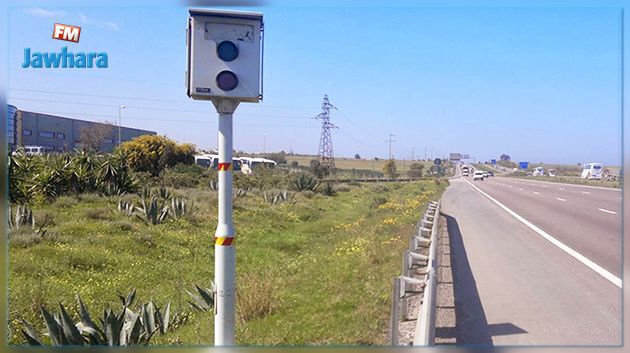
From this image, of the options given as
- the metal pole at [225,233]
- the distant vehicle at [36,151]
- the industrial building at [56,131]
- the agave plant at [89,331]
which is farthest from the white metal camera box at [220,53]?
the distant vehicle at [36,151]

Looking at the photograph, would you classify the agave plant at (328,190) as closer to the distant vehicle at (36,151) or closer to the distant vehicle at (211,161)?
the distant vehicle at (211,161)

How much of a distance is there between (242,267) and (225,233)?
554 cm

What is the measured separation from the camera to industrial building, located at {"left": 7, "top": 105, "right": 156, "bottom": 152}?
241 inches

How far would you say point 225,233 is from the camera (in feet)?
14.3

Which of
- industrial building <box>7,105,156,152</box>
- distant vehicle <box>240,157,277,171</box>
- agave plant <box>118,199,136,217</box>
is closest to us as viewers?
industrial building <box>7,105,156,152</box>

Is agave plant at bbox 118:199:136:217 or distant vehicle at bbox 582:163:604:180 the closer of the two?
distant vehicle at bbox 582:163:604:180

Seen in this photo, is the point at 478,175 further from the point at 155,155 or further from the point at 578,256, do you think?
the point at 578,256

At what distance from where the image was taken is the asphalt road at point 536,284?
546 cm

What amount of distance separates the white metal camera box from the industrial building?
5.92 feet

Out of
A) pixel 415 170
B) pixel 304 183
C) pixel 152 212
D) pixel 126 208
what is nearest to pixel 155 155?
pixel 152 212

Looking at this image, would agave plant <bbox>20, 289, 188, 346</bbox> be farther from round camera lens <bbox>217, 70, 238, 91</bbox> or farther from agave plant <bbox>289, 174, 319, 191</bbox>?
agave plant <bbox>289, 174, 319, 191</bbox>

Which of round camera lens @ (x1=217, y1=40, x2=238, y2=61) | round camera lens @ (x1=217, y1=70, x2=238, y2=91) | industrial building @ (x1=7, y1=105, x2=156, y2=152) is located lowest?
industrial building @ (x1=7, y1=105, x2=156, y2=152)

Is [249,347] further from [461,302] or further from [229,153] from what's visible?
[461,302]

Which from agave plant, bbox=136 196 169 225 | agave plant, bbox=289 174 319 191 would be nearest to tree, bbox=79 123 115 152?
agave plant, bbox=136 196 169 225
